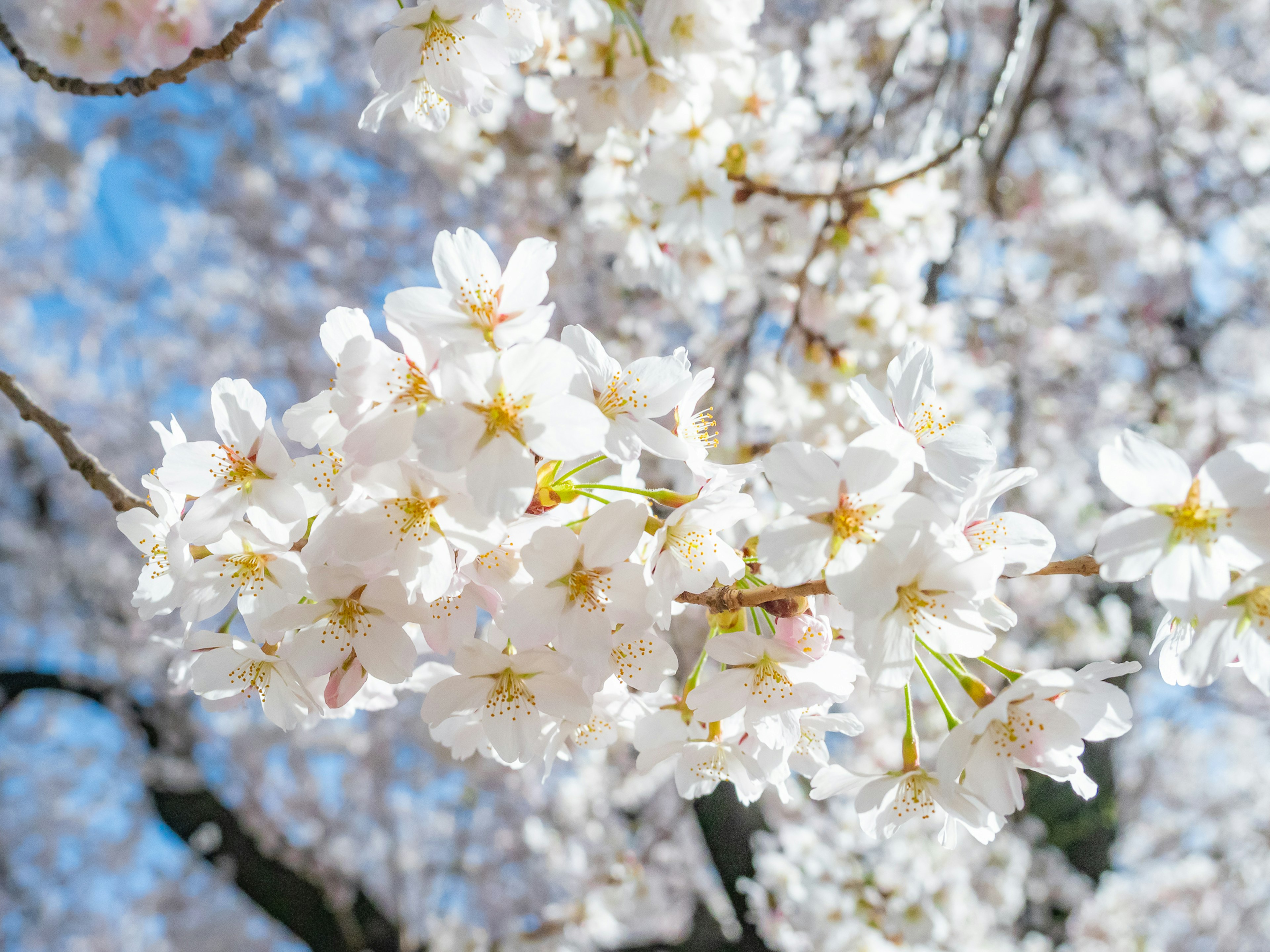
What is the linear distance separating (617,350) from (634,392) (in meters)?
2.52

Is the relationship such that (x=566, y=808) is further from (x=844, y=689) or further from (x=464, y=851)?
(x=844, y=689)

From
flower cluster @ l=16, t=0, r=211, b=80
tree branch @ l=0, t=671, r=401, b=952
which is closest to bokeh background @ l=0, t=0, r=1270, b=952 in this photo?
tree branch @ l=0, t=671, r=401, b=952

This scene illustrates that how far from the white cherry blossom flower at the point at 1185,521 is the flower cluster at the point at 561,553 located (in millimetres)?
108

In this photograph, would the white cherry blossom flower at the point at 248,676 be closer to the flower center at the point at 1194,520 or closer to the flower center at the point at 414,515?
the flower center at the point at 414,515

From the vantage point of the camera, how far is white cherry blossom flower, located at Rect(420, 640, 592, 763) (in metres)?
0.86

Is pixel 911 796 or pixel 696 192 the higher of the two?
pixel 696 192

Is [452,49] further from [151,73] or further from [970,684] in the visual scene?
[970,684]

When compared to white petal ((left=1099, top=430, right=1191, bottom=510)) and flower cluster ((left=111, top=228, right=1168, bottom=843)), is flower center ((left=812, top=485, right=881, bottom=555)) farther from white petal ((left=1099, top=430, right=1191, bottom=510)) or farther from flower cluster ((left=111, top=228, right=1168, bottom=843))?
white petal ((left=1099, top=430, right=1191, bottom=510))

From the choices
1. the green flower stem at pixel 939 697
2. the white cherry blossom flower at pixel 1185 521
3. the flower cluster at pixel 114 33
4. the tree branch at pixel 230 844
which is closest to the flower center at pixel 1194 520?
the white cherry blossom flower at pixel 1185 521

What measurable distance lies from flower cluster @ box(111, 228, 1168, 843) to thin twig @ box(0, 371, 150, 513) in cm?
14

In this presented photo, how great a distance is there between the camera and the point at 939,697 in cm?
82

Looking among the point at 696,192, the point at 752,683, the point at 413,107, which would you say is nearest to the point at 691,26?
the point at 696,192

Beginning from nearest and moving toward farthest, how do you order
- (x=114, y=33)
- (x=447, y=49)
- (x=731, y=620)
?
(x=731, y=620) < (x=447, y=49) < (x=114, y=33)

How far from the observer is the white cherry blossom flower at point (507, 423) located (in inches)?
28.0
